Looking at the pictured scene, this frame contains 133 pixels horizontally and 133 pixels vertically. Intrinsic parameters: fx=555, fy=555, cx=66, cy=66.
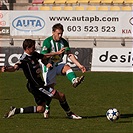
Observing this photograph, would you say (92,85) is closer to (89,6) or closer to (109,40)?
(109,40)

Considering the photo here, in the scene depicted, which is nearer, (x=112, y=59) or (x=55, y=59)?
(x=55, y=59)

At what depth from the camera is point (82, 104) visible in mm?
13125

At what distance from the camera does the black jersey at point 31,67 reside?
10086 millimetres

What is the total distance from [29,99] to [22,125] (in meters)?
4.56

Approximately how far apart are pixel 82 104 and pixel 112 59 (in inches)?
397

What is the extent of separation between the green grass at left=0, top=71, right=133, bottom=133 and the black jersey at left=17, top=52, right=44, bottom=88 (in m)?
0.74

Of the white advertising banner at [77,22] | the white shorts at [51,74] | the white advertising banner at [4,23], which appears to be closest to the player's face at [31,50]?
the white shorts at [51,74]

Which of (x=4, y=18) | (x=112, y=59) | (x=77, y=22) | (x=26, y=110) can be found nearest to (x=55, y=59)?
(x=26, y=110)

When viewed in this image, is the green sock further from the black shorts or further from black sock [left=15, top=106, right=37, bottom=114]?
black sock [left=15, top=106, right=37, bottom=114]

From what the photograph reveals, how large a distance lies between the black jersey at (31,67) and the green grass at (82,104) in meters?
0.74

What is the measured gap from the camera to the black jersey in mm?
10086

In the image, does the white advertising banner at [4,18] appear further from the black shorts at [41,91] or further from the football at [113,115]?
the football at [113,115]

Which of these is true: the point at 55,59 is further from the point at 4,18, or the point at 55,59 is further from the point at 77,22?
the point at 4,18

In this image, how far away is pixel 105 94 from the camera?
50.5 ft
